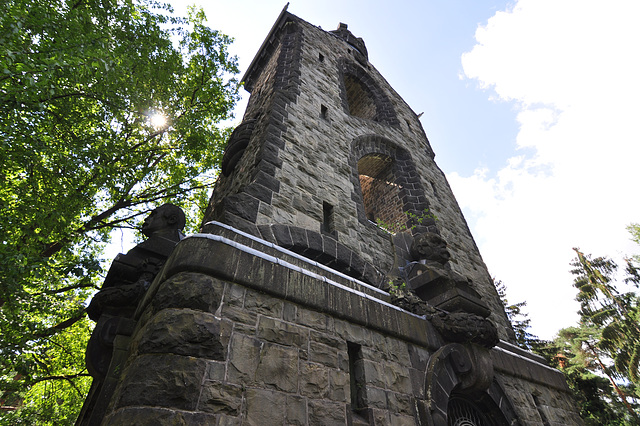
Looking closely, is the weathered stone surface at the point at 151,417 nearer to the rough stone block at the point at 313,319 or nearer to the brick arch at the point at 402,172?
the rough stone block at the point at 313,319

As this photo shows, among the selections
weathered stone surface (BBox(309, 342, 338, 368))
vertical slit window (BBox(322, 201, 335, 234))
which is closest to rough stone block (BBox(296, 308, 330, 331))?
weathered stone surface (BBox(309, 342, 338, 368))

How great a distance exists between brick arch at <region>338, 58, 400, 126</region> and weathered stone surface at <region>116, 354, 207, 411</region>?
1012cm

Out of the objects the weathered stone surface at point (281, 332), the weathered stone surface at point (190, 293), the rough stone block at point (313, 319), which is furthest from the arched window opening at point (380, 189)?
the weathered stone surface at point (190, 293)

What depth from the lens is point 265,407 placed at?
2537 mm

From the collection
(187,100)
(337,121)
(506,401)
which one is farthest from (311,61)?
(506,401)

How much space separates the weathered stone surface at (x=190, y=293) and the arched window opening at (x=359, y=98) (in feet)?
34.5

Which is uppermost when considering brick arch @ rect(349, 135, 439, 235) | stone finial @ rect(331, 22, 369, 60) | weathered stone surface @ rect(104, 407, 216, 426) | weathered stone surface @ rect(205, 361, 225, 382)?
stone finial @ rect(331, 22, 369, 60)

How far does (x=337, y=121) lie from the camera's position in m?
7.85

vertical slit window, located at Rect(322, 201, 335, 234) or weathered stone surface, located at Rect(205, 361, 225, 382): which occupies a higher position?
vertical slit window, located at Rect(322, 201, 335, 234)

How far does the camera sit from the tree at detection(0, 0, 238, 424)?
5.35m

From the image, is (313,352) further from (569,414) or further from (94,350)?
(569,414)

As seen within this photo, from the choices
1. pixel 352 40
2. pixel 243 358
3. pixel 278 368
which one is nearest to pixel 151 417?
pixel 243 358

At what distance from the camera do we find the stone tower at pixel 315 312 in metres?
2.49

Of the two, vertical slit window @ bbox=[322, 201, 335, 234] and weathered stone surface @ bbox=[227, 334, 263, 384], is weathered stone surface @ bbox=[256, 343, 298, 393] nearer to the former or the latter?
weathered stone surface @ bbox=[227, 334, 263, 384]
